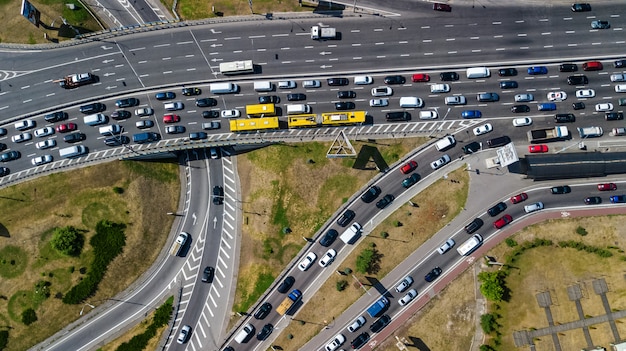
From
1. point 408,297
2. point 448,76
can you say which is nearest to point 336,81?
point 448,76

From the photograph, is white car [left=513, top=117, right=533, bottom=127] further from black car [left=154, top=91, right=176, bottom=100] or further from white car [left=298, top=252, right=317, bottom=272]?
black car [left=154, top=91, right=176, bottom=100]

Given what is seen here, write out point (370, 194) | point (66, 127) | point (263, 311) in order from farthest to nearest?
point (66, 127) < point (370, 194) < point (263, 311)

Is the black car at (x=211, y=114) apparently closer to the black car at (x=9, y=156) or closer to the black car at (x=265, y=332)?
the black car at (x=9, y=156)

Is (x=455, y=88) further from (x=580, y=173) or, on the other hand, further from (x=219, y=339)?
(x=219, y=339)

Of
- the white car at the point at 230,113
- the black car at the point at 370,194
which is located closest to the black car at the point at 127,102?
the white car at the point at 230,113

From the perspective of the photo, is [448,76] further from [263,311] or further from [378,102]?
[263,311]

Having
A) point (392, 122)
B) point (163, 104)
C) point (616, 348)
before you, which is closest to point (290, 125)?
point (392, 122)

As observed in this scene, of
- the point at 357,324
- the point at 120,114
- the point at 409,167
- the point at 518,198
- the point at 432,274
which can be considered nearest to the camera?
the point at 357,324

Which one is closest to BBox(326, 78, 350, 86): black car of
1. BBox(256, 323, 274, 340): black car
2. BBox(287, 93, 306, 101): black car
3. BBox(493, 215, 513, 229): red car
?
BBox(287, 93, 306, 101): black car
